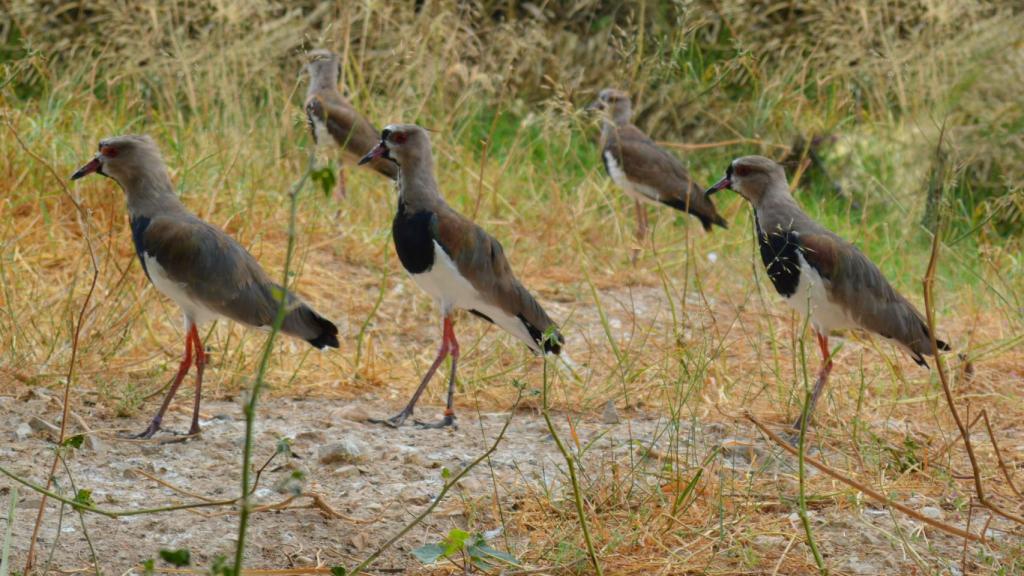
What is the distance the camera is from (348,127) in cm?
790

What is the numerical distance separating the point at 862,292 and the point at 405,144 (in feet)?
6.14

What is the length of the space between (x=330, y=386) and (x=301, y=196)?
6.41 ft

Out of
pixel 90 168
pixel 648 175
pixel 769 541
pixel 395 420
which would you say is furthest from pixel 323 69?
pixel 769 541

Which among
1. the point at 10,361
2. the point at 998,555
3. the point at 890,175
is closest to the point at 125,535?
the point at 10,361

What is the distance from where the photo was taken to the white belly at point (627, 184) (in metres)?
7.98

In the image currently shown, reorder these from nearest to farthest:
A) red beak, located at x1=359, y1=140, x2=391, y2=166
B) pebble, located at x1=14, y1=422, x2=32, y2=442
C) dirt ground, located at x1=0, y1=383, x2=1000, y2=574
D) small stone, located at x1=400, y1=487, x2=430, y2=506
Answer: dirt ground, located at x1=0, y1=383, x2=1000, y2=574
small stone, located at x1=400, y1=487, x2=430, y2=506
pebble, located at x1=14, y1=422, x2=32, y2=442
red beak, located at x1=359, y1=140, x2=391, y2=166

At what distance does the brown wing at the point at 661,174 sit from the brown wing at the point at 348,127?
138 cm

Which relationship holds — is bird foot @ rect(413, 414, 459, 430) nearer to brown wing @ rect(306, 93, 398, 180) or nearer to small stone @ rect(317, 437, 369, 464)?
small stone @ rect(317, 437, 369, 464)

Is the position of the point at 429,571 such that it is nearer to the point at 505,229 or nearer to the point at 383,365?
the point at 383,365

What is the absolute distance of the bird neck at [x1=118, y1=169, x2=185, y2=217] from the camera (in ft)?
15.8

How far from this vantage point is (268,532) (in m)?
3.63

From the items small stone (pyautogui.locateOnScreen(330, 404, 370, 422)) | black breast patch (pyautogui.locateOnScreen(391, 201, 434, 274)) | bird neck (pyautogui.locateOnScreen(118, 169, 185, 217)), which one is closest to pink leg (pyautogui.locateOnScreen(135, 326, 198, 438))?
bird neck (pyautogui.locateOnScreen(118, 169, 185, 217))

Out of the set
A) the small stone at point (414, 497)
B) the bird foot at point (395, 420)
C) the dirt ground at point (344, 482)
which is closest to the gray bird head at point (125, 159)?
the dirt ground at point (344, 482)

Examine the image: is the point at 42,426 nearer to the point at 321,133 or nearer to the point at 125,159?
the point at 125,159
